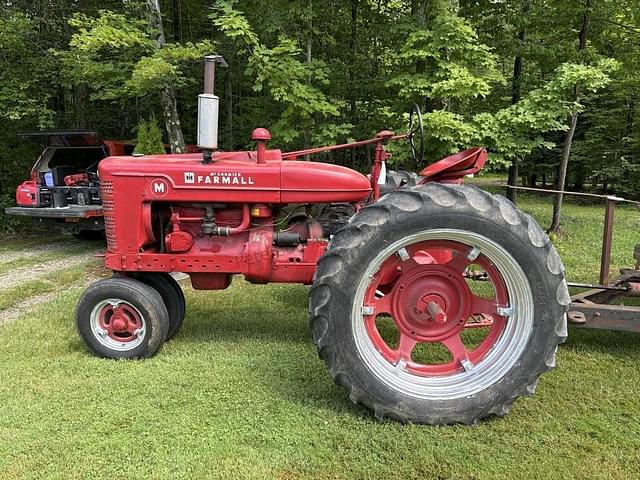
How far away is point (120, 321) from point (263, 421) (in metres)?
1.37

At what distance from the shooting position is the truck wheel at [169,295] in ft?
Answer: 12.7

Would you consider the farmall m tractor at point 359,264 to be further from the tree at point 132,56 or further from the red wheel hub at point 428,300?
the tree at point 132,56

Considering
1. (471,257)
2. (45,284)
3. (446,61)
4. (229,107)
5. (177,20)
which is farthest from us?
(177,20)

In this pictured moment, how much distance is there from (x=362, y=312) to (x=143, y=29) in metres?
6.78

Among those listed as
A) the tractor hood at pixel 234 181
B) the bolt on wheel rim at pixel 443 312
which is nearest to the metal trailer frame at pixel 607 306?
the bolt on wheel rim at pixel 443 312

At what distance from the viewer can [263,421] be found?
271 cm

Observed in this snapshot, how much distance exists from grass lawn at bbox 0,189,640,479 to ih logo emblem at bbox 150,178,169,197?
1.10 metres

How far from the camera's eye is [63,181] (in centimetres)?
840

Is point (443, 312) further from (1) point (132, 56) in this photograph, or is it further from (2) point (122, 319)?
(1) point (132, 56)

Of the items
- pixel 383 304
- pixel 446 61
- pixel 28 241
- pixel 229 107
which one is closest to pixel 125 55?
pixel 229 107

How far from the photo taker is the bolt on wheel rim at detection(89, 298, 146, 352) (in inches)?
138

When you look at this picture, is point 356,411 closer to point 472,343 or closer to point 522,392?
point 522,392

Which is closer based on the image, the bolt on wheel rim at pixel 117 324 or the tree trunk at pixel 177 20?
the bolt on wheel rim at pixel 117 324

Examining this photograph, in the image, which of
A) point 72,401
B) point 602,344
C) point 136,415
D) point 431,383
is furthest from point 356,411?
point 602,344
